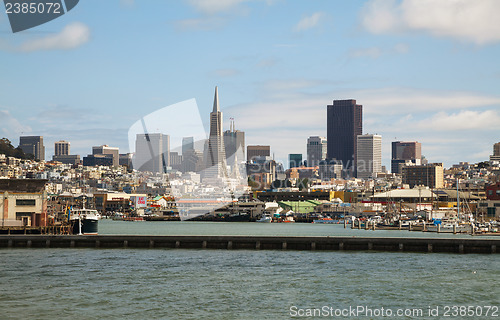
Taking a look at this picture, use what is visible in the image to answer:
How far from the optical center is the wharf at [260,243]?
55.4 metres

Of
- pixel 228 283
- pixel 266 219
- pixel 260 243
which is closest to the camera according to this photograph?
pixel 228 283

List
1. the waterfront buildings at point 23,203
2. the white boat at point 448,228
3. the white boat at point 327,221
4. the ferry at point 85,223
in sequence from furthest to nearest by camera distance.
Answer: the white boat at point 327,221 → the white boat at point 448,228 → the ferry at point 85,223 → the waterfront buildings at point 23,203

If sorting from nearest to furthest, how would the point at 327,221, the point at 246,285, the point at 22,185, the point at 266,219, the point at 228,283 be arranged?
the point at 246,285 → the point at 228,283 → the point at 22,185 → the point at 266,219 → the point at 327,221

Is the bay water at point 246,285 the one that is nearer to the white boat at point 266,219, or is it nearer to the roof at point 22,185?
the roof at point 22,185

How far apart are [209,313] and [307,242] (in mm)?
28114

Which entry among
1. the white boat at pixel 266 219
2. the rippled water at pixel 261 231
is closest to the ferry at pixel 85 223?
the rippled water at pixel 261 231

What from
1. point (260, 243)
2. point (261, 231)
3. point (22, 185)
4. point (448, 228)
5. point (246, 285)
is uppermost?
point (22, 185)

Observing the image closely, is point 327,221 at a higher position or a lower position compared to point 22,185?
lower

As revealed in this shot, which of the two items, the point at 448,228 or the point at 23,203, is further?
the point at 448,228

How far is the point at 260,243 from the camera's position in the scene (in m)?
58.7

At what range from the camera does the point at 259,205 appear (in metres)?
185

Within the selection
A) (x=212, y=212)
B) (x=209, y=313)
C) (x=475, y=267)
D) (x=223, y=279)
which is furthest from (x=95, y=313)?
(x=212, y=212)

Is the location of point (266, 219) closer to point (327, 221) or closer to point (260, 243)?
point (327, 221)

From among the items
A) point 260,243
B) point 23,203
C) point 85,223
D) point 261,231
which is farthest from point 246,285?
point 261,231
